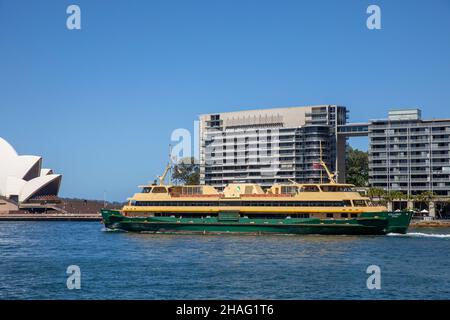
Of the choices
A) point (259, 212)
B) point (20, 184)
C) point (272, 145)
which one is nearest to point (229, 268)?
point (259, 212)

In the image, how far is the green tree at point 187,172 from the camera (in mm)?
138025

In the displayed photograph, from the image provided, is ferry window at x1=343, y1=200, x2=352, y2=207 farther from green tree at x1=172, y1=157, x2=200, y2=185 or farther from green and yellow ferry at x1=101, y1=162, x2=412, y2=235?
green tree at x1=172, y1=157, x2=200, y2=185

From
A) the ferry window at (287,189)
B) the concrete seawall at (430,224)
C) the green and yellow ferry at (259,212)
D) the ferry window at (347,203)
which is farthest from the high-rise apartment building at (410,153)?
the ferry window at (347,203)

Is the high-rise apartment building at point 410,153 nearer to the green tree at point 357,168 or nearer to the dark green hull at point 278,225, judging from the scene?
the green tree at point 357,168

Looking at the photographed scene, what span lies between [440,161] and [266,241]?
67.4 m

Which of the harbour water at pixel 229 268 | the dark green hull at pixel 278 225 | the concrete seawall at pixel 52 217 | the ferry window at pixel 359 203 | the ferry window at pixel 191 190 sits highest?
the ferry window at pixel 191 190

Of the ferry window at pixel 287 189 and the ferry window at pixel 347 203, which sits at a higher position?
the ferry window at pixel 287 189

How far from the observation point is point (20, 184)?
135875 mm

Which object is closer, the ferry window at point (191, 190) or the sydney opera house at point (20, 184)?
the ferry window at point (191, 190)

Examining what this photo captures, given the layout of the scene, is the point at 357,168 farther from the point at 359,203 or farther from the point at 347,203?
the point at 347,203

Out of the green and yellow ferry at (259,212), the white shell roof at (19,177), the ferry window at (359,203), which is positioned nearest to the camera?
the green and yellow ferry at (259,212)

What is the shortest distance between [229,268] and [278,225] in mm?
25384
